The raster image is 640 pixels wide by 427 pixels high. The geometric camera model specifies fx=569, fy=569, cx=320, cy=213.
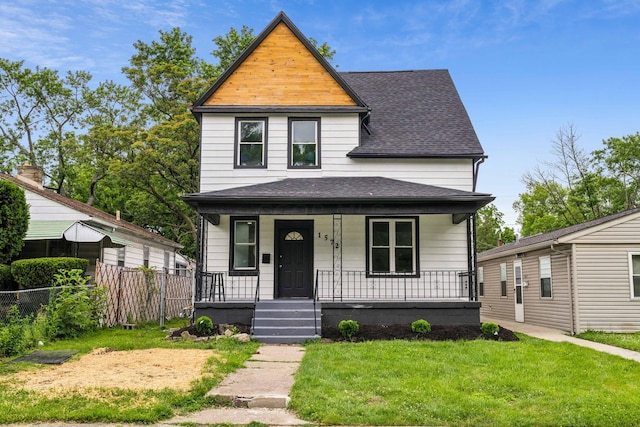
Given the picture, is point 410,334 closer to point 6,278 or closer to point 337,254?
point 337,254

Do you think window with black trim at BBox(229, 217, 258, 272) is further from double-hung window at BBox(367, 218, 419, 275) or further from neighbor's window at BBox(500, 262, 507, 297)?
neighbor's window at BBox(500, 262, 507, 297)

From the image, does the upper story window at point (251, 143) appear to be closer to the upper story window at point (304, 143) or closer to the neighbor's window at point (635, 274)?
the upper story window at point (304, 143)

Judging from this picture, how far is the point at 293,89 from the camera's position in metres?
16.5

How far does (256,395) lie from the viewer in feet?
23.7

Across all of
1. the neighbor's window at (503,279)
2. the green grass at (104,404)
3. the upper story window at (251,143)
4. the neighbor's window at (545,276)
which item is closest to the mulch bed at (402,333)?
the green grass at (104,404)

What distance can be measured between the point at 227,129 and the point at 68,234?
513 cm

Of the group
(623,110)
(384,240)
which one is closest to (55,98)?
(384,240)

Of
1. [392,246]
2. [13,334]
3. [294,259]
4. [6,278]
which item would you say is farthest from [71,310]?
[392,246]

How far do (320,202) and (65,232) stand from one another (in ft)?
22.7

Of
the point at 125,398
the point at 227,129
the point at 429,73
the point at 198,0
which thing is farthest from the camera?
the point at 429,73

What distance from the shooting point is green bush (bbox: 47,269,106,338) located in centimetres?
1255

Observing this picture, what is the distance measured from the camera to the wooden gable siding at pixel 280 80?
1636 centimetres

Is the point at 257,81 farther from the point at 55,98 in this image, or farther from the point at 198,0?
the point at 55,98

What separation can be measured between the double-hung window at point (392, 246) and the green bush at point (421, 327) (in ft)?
7.75
